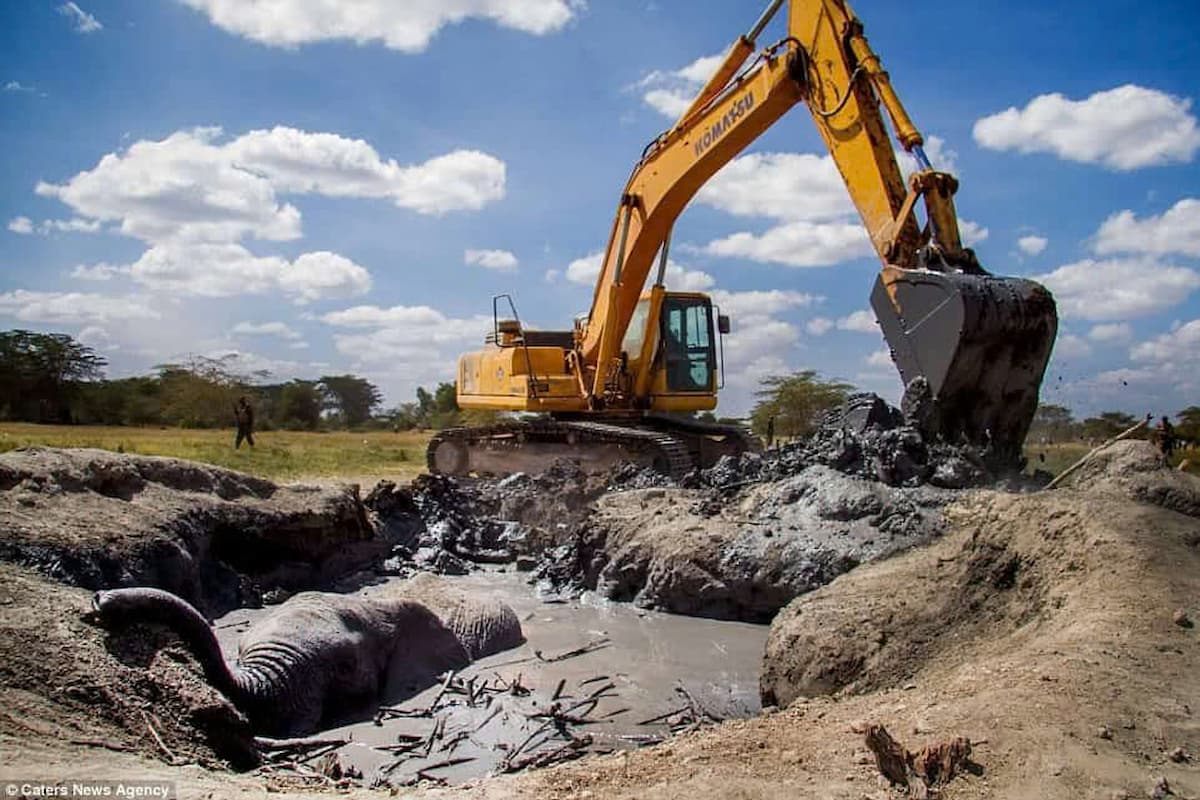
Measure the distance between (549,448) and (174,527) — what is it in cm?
745

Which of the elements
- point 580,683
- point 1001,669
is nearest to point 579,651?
point 580,683

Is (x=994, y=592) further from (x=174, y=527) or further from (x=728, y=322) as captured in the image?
(x=728, y=322)

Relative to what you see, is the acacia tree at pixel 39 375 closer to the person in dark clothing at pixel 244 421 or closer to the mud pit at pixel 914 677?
Answer: the person in dark clothing at pixel 244 421

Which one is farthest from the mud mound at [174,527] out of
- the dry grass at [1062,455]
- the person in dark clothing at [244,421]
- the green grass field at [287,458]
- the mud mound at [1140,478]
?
the person in dark clothing at [244,421]

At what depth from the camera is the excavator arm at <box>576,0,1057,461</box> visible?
7.54 metres

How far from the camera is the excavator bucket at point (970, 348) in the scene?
24.4 ft

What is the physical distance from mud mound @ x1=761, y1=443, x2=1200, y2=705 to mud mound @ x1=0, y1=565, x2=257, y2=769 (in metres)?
2.85

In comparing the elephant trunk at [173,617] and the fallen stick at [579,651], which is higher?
the elephant trunk at [173,617]

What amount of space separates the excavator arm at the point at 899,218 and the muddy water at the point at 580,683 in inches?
104

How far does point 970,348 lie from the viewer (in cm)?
745

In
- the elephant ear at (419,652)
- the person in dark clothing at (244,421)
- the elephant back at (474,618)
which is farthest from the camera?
the person in dark clothing at (244,421)

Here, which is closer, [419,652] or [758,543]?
[419,652]

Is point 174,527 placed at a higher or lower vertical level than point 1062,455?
Answer: lower

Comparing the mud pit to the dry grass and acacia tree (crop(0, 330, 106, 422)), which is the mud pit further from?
acacia tree (crop(0, 330, 106, 422))
